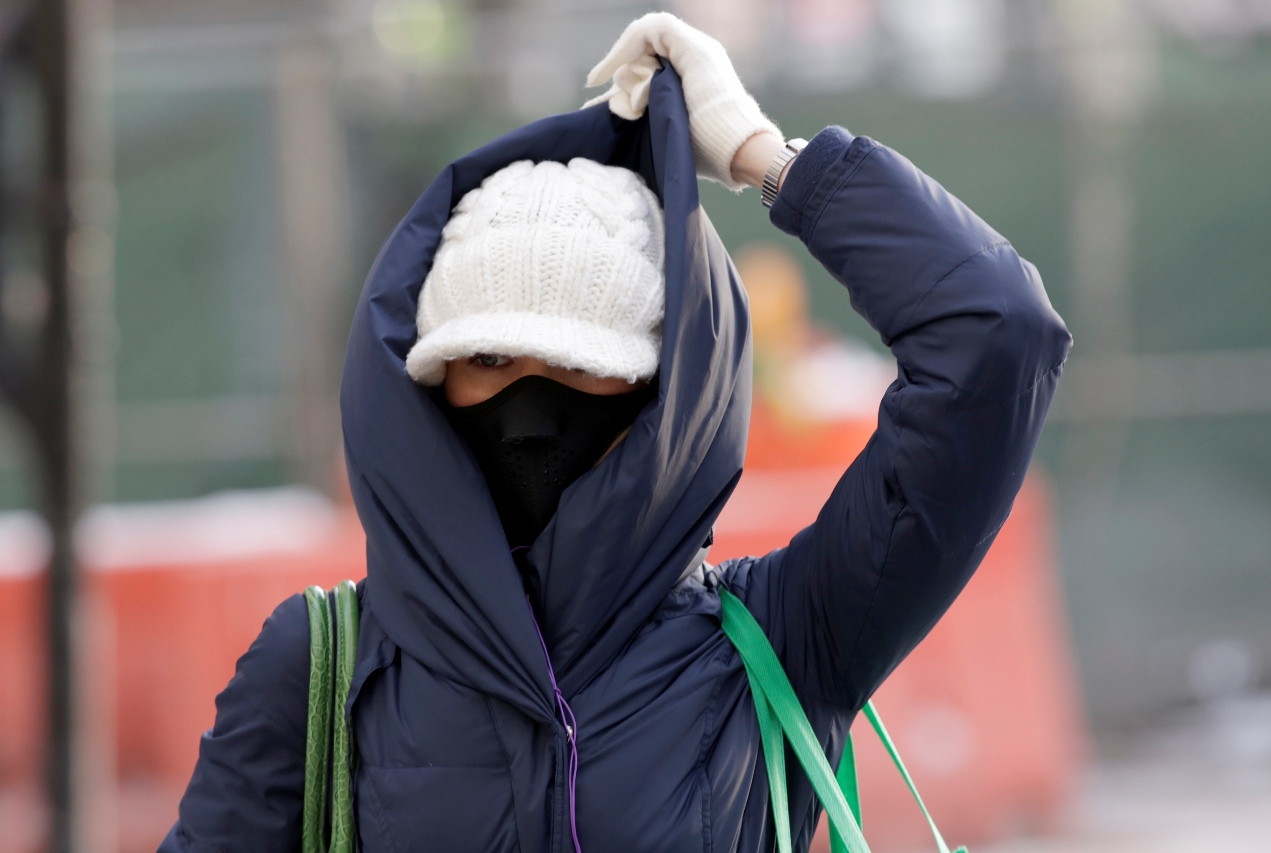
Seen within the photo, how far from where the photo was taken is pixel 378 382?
6.46 ft

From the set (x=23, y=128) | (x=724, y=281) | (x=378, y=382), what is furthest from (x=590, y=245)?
(x=23, y=128)

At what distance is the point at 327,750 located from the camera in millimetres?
1920

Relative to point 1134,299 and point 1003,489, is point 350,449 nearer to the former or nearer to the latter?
point 1003,489

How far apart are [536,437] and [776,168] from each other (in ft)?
1.67

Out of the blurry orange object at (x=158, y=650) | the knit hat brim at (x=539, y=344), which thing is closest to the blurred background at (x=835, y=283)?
the blurry orange object at (x=158, y=650)

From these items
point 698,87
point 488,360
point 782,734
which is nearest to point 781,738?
point 782,734

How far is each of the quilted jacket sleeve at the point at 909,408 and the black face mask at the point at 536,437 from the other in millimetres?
336

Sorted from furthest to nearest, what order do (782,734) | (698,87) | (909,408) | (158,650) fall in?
(158,650), (698,87), (782,734), (909,408)

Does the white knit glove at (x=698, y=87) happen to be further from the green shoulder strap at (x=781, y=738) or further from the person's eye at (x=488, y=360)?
the green shoulder strap at (x=781, y=738)

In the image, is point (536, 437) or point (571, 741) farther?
point (536, 437)

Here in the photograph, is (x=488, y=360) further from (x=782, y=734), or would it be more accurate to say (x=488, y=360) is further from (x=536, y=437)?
(x=782, y=734)

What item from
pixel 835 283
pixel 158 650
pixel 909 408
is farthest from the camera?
pixel 835 283

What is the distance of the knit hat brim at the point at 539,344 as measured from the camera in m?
1.90

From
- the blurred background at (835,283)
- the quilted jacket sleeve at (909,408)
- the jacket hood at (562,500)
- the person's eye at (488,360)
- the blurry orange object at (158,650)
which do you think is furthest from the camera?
the blurred background at (835,283)
